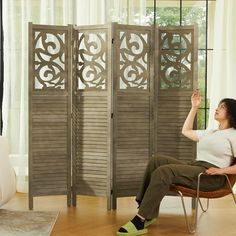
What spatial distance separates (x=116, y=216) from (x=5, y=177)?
103 cm

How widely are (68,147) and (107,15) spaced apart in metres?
1.62

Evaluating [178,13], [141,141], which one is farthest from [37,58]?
[178,13]

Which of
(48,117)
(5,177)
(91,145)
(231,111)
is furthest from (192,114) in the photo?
(5,177)

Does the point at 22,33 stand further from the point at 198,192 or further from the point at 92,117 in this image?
the point at 198,192

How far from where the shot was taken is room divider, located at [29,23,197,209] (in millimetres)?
4898

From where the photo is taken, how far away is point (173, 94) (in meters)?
4.97

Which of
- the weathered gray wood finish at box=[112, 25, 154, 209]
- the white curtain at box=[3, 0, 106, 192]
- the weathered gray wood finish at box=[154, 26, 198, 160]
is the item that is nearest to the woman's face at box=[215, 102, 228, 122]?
the weathered gray wood finish at box=[154, 26, 198, 160]

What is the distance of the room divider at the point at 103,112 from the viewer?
16.1 ft

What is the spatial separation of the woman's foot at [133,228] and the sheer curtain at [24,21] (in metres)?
2.05

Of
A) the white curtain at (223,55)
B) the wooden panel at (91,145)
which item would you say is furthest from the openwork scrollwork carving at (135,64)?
the white curtain at (223,55)

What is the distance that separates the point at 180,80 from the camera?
500cm

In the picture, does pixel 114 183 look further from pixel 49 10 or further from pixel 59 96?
pixel 49 10

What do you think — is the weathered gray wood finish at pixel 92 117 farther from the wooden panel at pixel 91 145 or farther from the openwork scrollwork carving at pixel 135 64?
the openwork scrollwork carving at pixel 135 64

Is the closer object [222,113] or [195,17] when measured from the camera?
[222,113]
